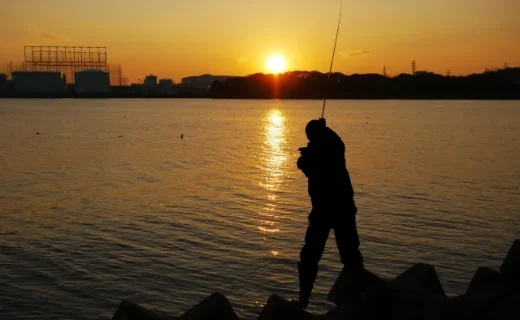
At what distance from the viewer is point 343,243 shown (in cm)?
698

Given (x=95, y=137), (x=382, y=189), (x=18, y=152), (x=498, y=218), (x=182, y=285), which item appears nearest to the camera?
(x=182, y=285)

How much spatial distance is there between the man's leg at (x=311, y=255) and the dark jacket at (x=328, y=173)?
0.24 metres

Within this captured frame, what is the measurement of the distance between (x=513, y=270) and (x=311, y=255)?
2.14 metres

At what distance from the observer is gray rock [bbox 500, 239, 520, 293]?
21.2 feet

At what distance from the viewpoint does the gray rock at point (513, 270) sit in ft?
21.2

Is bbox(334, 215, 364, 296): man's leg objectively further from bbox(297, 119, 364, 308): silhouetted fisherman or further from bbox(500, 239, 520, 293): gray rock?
bbox(500, 239, 520, 293): gray rock

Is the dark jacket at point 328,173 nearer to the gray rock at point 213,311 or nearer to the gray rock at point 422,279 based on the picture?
the gray rock at point 422,279

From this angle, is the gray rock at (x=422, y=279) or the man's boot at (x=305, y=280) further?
the man's boot at (x=305, y=280)

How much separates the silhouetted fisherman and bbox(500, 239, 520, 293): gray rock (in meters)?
1.50

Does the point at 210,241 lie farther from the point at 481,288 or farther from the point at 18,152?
the point at 18,152

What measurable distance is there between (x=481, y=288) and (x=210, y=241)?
24.2 feet

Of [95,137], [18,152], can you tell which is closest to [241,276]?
[18,152]

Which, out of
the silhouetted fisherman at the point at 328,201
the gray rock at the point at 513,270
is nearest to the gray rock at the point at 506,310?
the gray rock at the point at 513,270

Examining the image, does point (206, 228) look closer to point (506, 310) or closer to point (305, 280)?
point (305, 280)
